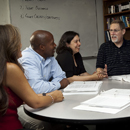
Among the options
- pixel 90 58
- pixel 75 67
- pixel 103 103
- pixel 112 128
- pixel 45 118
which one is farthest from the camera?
pixel 90 58

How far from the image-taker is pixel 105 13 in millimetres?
4789

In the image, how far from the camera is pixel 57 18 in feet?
13.3

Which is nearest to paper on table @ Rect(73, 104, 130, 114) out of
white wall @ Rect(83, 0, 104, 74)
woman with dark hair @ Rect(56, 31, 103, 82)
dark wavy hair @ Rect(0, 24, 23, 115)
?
dark wavy hair @ Rect(0, 24, 23, 115)

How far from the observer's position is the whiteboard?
11.8 feet

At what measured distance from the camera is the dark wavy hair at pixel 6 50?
1.14 meters

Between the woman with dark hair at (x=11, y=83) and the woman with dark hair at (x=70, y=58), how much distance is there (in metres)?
1.15

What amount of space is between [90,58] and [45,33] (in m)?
2.75

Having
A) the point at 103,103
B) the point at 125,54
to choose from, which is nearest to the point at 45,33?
the point at 103,103

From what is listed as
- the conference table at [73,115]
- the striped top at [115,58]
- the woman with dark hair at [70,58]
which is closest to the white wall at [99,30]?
the striped top at [115,58]

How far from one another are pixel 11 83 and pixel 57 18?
305 centimetres

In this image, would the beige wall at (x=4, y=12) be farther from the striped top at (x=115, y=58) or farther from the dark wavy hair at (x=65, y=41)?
the striped top at (x=115, y=58)

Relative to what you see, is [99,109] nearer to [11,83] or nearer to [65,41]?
[11,83]

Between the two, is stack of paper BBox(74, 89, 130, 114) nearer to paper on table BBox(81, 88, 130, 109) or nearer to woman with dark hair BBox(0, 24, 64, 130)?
paper on table BBox(81, 88, 130, 109)

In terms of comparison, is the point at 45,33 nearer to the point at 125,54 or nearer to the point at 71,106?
the point at 71,106
